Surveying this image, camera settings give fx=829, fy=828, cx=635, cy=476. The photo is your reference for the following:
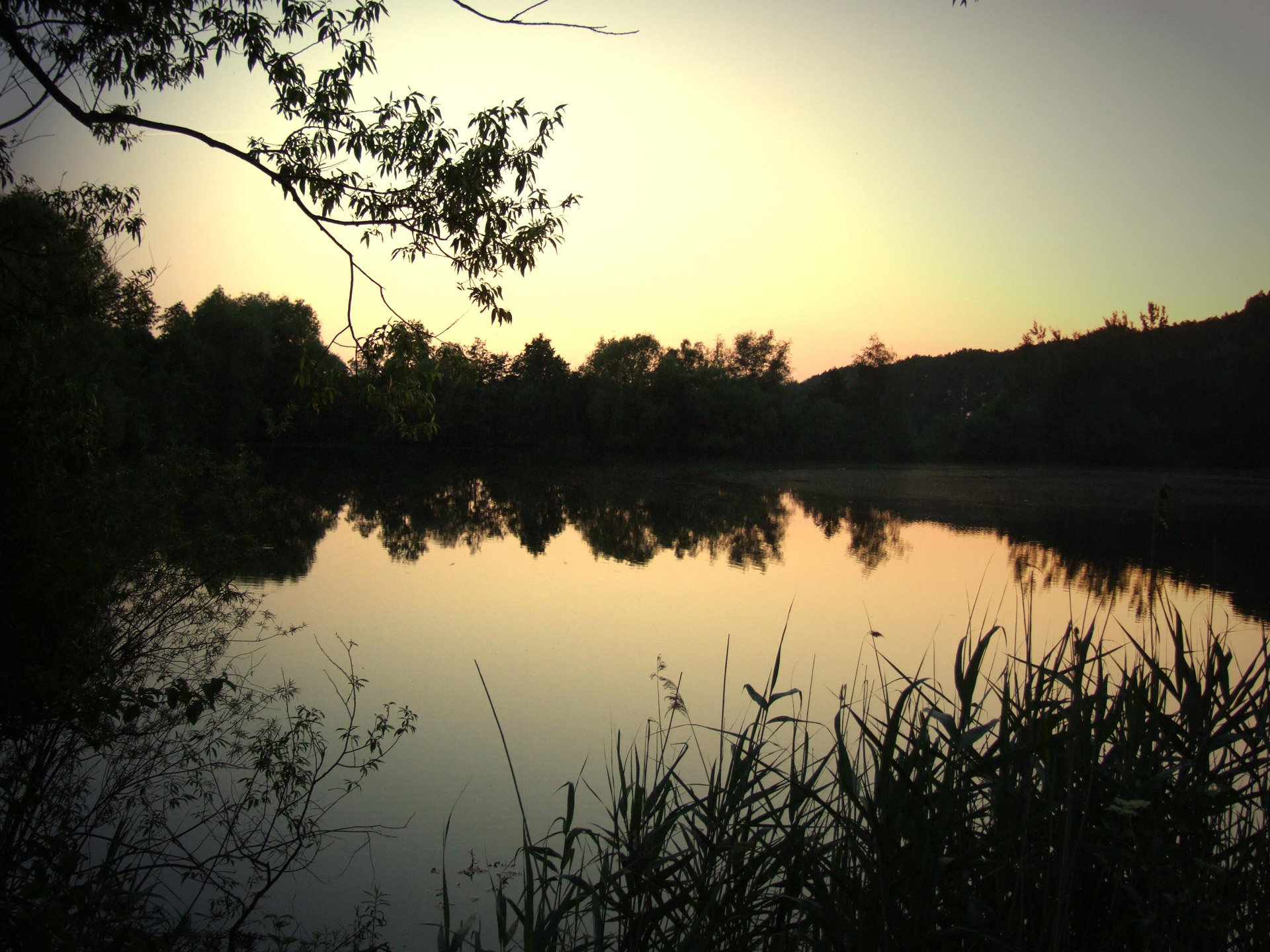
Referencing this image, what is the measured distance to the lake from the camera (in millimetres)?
5461

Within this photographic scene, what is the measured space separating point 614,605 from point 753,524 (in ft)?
32.4

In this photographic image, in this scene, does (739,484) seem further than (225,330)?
No

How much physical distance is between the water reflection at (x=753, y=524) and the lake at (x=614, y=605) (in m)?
0.14

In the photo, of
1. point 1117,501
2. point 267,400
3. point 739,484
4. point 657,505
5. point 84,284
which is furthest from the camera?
point 267,400

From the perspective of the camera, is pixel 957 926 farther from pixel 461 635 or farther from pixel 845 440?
pixel 845 440

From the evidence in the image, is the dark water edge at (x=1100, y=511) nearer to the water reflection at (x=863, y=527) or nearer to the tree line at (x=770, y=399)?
the water reflection at (x=863, y=527)

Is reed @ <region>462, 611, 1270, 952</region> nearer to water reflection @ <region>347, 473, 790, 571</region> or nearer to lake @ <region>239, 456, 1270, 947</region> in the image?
lake @ <region>239, 456, 1270, 947</region>

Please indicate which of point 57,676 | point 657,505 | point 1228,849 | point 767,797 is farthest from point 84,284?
point 657,505

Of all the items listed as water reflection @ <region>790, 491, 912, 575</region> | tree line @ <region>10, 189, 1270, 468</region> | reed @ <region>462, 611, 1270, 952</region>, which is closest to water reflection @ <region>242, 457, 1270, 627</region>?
water reflection @ <region>790, 491, 912, 575</region>

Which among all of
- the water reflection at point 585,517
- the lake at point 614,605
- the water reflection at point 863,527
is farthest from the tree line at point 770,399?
the water reflection at point 863,527

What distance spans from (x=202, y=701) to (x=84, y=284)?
9.02 feet

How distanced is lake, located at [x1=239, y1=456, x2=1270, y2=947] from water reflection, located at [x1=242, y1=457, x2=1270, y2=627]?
0.14 metres

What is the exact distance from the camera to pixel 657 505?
24.8 metres

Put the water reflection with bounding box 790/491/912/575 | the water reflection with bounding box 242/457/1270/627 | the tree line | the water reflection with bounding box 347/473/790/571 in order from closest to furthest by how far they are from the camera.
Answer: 1. the water reflection with bounding box 242/457/1270/627
2. the water reflection with bounding box 790/491/912/575
3. the water reflection with bounding box 347/473/790/571
4. the tree line
